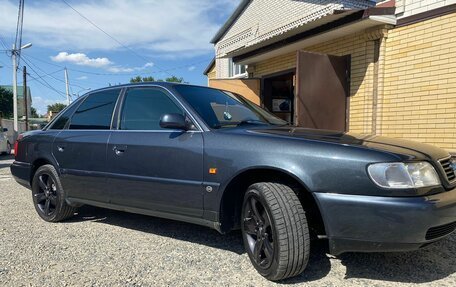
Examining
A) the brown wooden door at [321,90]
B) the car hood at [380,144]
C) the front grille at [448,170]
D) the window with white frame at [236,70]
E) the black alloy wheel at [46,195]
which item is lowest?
the black alloy wheel at [46,195]

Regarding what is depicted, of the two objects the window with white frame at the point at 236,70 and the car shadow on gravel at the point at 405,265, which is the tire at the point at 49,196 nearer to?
the car shadow on gravel at the point at 405,265

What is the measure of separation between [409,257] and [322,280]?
0.95 metres

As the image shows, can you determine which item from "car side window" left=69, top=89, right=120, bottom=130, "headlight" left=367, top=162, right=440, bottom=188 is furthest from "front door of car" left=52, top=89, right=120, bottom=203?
"headlight" left=367, top=162, right=440, bottom=188

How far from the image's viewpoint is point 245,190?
3.36m

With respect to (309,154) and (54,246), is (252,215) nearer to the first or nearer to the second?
(309,154)

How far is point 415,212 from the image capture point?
8.31 feet

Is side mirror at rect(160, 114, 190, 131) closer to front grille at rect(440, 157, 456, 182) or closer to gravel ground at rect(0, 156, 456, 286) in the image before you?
gravel ground at rect(0, 156, 456, 286)

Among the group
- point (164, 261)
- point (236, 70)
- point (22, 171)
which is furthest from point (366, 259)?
point (236, 70)

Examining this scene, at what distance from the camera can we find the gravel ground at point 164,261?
3.01m

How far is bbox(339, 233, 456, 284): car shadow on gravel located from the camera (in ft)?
9.95

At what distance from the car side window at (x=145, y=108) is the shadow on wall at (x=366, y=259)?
3.91ft

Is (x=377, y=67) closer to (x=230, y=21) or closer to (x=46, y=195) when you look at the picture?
(x=46, y=195)

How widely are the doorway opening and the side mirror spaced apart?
704 cm

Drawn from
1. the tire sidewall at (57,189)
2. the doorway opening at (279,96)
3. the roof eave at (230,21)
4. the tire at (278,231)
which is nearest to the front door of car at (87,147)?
the tire sidewall at (57,189)
